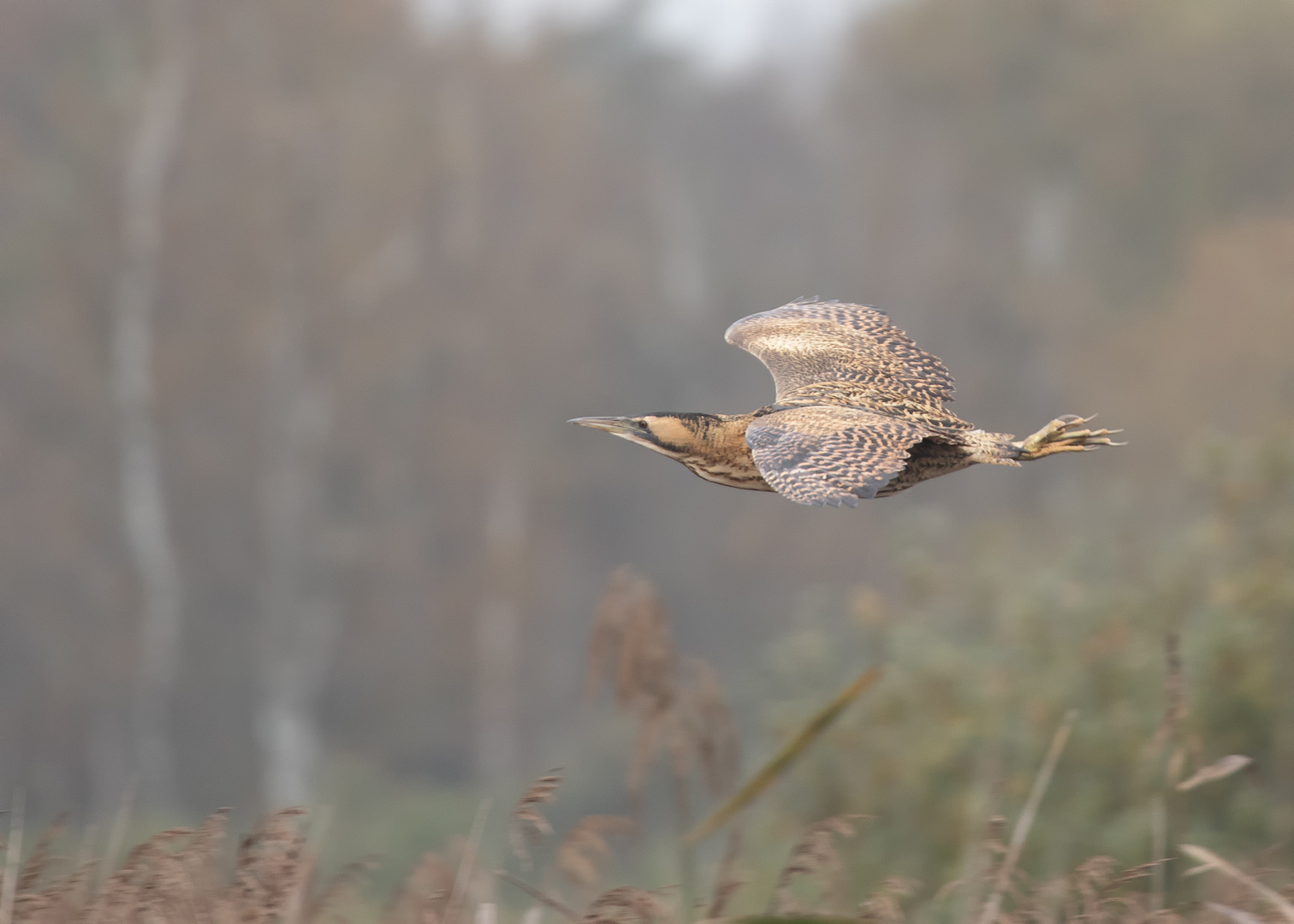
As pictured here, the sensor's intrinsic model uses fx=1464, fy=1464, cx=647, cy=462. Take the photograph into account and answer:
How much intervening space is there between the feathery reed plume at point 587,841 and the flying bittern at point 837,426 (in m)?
0.67

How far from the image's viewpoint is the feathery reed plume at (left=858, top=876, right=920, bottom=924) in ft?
7.29

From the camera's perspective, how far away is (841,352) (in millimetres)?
4031

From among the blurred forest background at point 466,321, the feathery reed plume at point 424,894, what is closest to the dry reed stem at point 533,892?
the feathery reed plume at point 424,894

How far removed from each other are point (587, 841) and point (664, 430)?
1.28 metres

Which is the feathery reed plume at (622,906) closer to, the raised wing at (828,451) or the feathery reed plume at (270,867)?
the feathery reed plume at (270,867)

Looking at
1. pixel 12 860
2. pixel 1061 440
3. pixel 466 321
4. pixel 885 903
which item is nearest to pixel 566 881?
pixel 885 903

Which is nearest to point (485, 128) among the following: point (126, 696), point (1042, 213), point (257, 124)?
point (257, 124)

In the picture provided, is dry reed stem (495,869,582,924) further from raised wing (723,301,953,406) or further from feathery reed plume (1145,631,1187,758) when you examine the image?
raised wing (723,301,953,406)

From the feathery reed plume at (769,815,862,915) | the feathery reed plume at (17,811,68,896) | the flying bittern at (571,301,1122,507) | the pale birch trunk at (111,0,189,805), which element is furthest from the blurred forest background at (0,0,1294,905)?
the feathery reed plume at (17,811,68,896)

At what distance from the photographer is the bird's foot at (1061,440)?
3.32 m

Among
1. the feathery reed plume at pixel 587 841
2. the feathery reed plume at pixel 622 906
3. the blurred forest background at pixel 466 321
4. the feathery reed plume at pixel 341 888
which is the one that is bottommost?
the feathery reed plume at pixel 341 888

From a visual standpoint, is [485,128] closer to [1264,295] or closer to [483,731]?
[483,731]

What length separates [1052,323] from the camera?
1731 cm

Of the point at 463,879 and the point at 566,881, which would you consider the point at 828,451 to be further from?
the point at 463,879
